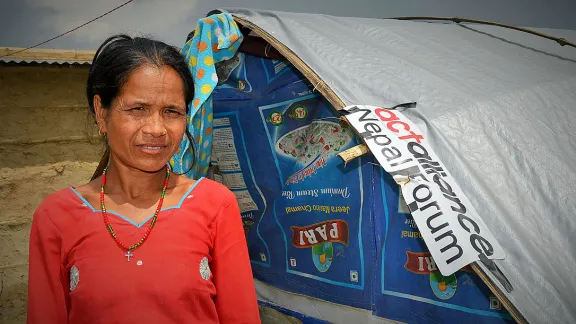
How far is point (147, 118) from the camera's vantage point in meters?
1.00

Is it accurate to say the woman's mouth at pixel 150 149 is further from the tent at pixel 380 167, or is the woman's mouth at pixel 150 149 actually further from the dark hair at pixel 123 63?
the tent at pixel 380 167

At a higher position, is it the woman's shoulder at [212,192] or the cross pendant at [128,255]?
the woman's shoulder at [212,192]

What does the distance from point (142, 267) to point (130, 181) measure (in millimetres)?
244

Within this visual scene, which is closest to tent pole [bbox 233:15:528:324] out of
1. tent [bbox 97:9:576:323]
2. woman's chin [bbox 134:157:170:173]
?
tent [bbox 97:9:576:323]

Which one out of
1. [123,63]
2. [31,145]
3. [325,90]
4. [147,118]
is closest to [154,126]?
[147,118]

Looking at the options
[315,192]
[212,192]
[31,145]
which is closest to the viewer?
[212,192]

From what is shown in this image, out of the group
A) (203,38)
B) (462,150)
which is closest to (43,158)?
(203,38)

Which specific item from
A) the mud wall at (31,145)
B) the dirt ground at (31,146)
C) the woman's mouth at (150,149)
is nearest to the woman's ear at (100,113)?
the woman's mouth at (150,149)

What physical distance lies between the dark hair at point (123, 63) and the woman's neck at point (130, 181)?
0.16 metres

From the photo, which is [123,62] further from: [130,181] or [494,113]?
[494,113]

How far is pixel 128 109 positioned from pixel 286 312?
4.66 feet

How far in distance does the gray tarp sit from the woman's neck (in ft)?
2.61

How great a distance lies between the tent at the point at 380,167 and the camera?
1.40 m

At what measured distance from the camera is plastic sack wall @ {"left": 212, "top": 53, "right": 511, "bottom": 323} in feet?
5.03
